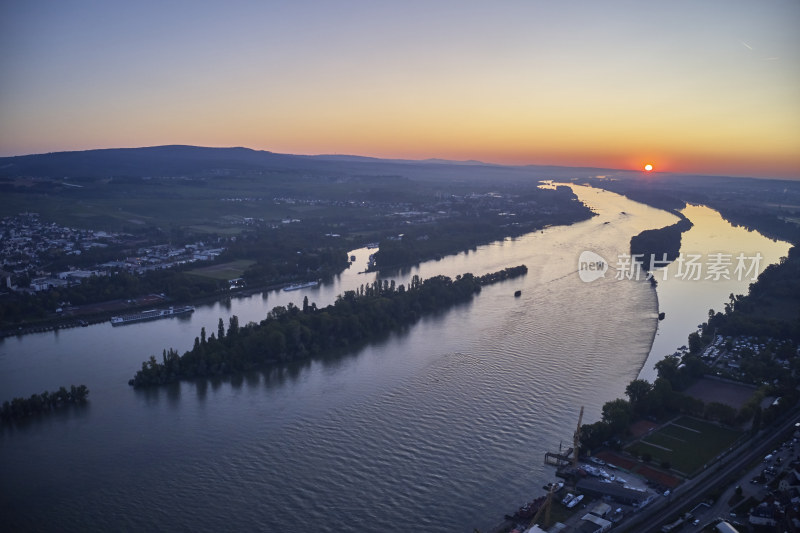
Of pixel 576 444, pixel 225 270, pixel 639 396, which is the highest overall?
pixel 225 270

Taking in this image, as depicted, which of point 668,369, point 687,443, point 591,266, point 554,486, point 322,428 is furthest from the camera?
point 591,266

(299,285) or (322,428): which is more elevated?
(299,285)

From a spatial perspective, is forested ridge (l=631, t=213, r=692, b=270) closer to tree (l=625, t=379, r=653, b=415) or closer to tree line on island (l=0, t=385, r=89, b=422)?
tree (l=625, t=379, r=653, b=415)

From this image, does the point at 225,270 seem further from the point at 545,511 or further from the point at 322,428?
the point at 545,511

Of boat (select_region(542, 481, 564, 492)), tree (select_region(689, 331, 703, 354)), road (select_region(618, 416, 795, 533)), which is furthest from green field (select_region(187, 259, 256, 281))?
road (select_region(618, 416, 795, 533))

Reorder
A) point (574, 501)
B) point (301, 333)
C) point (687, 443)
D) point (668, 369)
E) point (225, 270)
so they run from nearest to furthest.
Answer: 1. point (574, 501)
2. point (687, 443)
3. point (668, 369)
4. point (301, 333)
5. point (225, 270)

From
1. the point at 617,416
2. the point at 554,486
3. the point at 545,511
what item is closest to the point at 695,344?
the point at 617,416
